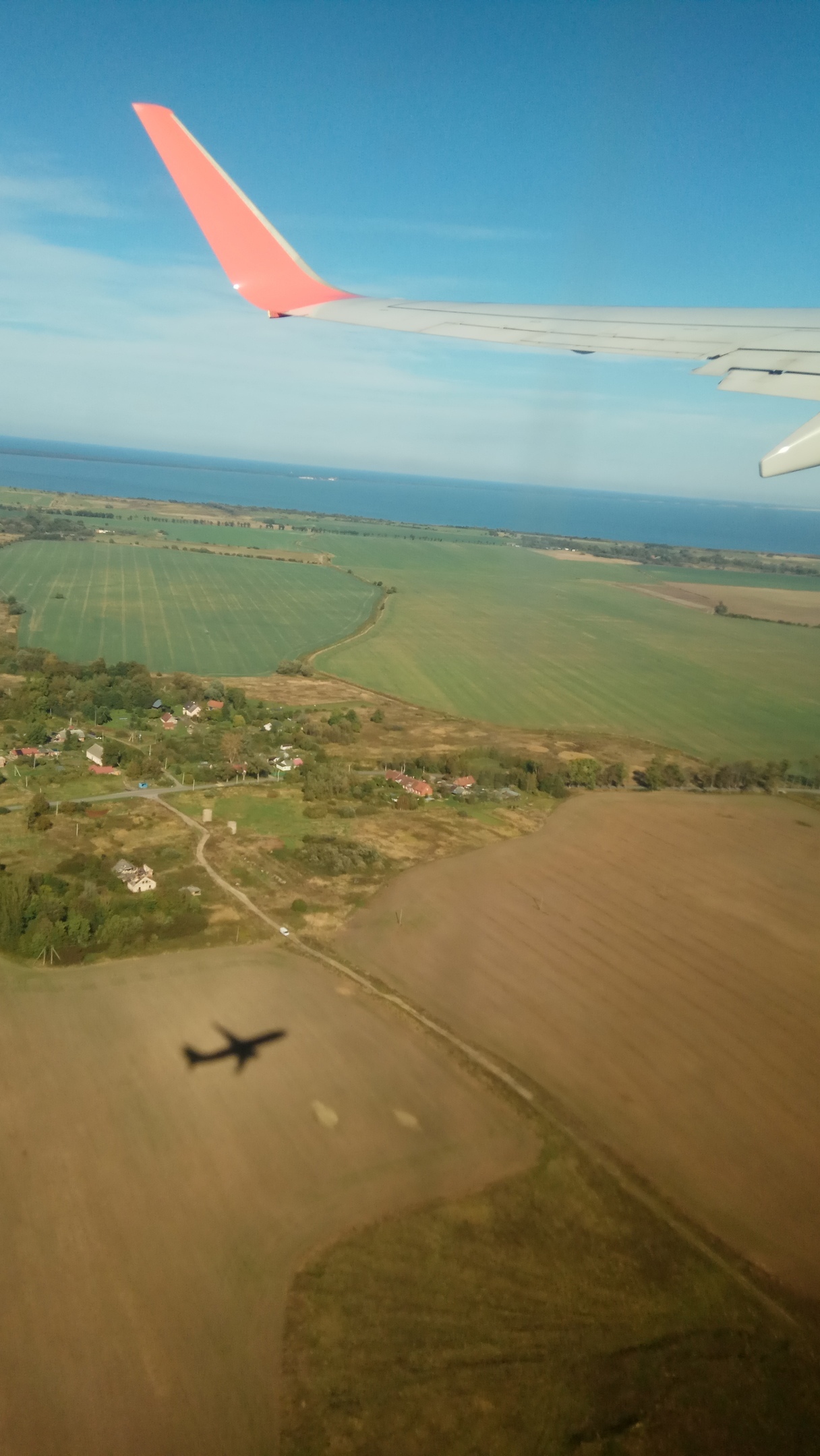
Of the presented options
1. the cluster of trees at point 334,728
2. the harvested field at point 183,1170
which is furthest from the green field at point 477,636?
the harvested field at point 183,1170

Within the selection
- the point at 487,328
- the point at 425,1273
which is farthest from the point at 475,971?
the point at 487,328

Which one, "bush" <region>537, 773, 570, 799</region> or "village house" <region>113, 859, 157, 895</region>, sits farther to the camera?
"bush" <region>537, 773, 570, 799</region>

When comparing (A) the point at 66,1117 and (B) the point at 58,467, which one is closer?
(A) the point at 66,1117

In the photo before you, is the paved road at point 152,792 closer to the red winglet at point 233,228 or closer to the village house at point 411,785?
the village house at point 411,785

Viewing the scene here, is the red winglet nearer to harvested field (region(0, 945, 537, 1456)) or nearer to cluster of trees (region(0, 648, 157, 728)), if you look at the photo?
harvested field (region(0, 945, 537, 1456))

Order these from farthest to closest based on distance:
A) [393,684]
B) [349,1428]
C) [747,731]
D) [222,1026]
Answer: [393,684] → [747,731] → [222,1026] → [349,1428]

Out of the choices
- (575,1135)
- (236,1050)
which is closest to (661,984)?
(575,1135)

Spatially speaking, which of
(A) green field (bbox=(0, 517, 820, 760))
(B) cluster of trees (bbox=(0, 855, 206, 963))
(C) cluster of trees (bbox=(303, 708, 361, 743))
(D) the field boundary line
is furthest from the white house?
(A) green field (bbox=(0, 517, 820, 760))

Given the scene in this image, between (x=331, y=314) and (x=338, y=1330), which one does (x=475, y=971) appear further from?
(x=331, y=314)

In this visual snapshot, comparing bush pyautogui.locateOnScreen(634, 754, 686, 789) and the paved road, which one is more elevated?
bush pyautogui.locateOnScreen(634, 754, 686, 789)
